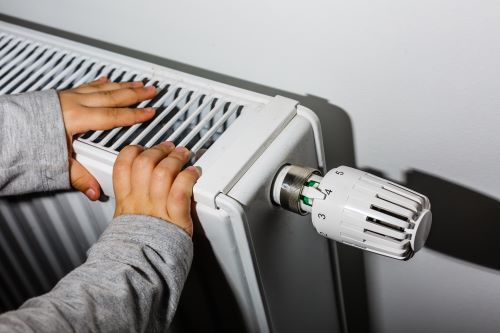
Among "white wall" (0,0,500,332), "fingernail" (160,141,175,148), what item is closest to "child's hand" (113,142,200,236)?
"fingernail" (160,141,175,148)

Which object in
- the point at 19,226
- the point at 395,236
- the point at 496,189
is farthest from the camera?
the point at 19,226

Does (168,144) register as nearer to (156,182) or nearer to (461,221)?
(156,182)

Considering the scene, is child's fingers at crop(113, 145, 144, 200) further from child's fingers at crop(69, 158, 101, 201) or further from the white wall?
the white wall

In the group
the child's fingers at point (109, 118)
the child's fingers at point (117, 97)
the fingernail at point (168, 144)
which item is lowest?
the fingernail at point (168, 144)

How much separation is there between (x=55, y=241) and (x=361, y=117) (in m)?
0.33

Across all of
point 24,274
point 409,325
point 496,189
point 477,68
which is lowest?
point 409,325

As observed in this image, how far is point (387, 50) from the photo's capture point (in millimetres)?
425

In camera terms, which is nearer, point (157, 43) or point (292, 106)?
point (292, 106)

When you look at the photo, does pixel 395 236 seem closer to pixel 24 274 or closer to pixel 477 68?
pixel 477 68

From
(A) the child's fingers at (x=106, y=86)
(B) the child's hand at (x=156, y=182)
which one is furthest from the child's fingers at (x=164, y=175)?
(A) the child's fingers at (x=106, y=86)

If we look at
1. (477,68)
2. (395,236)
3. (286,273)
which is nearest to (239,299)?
(286,273)

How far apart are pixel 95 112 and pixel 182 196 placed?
12 cm

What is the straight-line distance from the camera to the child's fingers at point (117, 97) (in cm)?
45

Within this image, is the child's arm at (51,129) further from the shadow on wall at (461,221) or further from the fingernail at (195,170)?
the shadow on wall at (461,221)
